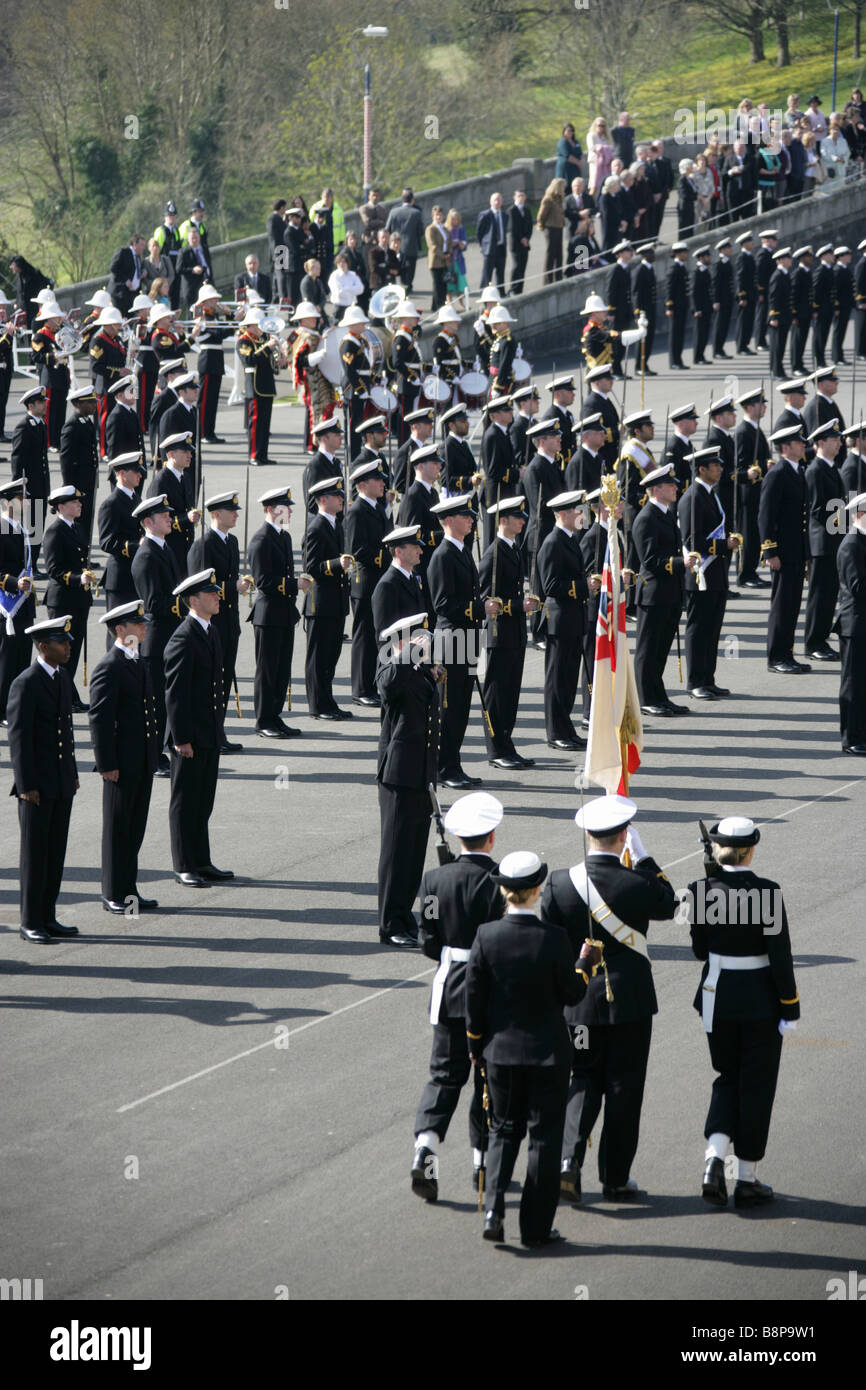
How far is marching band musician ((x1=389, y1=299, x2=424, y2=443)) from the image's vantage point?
77.8 feet

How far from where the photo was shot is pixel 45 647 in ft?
37.4

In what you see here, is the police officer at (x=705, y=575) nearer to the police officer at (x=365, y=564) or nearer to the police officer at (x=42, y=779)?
the police officer at (x=365, y=564)

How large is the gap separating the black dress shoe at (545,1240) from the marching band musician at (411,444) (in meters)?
11.1

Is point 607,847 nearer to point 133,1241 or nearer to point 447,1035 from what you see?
point 447,1035

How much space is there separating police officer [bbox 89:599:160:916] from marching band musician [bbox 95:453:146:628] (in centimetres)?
387

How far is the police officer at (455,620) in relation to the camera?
14.1m

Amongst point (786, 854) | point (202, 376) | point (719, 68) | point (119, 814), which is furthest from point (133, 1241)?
point (719, 68)

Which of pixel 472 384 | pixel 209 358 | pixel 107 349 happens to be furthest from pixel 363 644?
pixel 209 358

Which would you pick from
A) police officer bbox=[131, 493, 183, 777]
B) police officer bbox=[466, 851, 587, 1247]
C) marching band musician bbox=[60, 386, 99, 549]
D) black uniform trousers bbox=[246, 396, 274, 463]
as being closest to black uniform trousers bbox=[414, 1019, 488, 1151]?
police officer bbox=[466, 851, 587, 1247]

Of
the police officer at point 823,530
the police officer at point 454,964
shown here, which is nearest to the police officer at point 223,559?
the police officer at point 823,530

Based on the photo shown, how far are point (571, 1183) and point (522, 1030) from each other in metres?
0.78

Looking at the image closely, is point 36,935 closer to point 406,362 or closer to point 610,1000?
point 610,1000

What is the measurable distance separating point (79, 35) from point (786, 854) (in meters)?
32.9

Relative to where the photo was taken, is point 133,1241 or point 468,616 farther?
point 468,616
